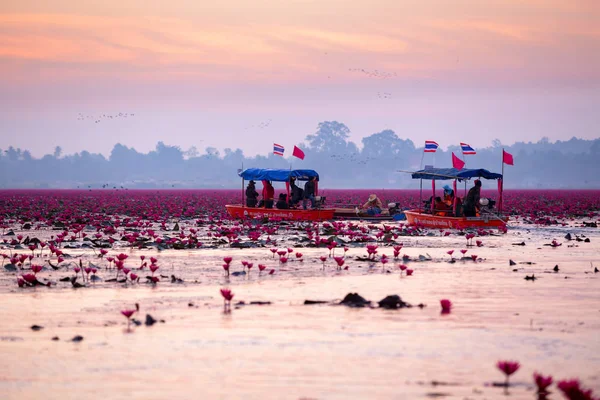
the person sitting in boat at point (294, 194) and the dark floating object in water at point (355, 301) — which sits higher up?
the person sitting in boat at point (294, 194)

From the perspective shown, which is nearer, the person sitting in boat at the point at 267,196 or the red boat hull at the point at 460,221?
the red boat hull at the point at 460,221

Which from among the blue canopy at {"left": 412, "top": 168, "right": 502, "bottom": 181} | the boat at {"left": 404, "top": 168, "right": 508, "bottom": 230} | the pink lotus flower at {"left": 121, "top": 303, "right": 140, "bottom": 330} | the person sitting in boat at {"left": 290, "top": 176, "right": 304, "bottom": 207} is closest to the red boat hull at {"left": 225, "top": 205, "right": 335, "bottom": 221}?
the person sitting in boat at {"left": 290, "top": 176, "right": 304, "bottom": 207}

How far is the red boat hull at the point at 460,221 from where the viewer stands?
3077cm

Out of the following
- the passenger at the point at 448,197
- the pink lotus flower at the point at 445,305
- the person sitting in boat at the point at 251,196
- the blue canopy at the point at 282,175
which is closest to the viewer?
the pink lotus flower at the point at 445,305

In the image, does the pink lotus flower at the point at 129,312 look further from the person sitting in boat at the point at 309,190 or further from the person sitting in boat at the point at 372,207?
the person sitting in boat at the point at 372,207

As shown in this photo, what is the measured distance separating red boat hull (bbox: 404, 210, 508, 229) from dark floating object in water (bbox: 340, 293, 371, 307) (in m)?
18.5

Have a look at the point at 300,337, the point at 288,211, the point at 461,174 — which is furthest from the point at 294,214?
the point at 300,337

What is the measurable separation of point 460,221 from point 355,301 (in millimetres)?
19050

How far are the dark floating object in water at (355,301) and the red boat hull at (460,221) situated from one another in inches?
729

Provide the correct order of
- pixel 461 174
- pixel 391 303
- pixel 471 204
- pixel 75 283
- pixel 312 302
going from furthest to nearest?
pixel 461 174 < pixel 471 204 < pixel 75 283 < pixel 312 302 < pixel 391 303

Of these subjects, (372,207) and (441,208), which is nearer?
(441,208)

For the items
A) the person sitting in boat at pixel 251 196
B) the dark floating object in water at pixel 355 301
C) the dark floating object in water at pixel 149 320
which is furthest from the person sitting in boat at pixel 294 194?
the dark floating object in water at pixel 149 320

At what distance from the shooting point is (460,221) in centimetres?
3103

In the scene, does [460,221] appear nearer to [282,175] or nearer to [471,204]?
[471,204]
